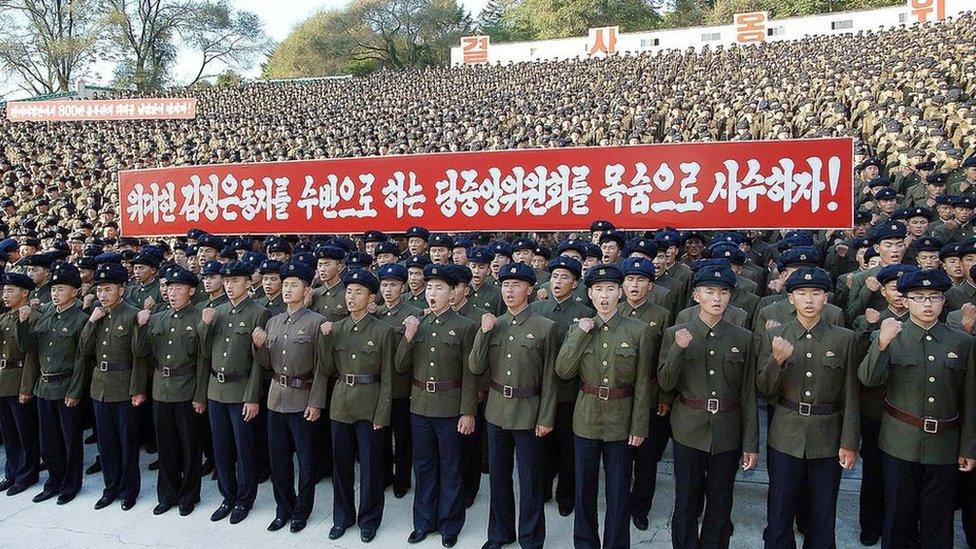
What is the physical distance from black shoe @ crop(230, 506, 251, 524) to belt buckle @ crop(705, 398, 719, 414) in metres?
3.12

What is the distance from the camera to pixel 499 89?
22625 mm

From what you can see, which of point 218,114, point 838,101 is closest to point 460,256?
point 838,101

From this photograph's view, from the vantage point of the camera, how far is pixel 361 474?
4.22 m

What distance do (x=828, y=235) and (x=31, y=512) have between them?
7764 mm

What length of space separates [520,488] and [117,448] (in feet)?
10.0

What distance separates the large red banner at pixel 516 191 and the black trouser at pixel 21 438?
3.14 metres

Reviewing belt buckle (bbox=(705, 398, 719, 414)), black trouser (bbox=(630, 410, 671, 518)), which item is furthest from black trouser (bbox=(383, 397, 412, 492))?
belt buckle (bbox=(705, 398, 719, 414))

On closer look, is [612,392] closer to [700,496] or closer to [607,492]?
[607,492]

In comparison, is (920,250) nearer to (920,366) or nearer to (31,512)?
(920,366)

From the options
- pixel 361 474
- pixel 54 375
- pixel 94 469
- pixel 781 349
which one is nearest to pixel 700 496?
pixel 781 349

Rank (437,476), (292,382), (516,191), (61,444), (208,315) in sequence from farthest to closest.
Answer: (516,191) < (61,444) < (208,315) < (292,382) < (437,476)

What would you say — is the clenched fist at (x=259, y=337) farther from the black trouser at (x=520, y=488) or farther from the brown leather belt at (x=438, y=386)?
the black trouser at (x=520, y=488)

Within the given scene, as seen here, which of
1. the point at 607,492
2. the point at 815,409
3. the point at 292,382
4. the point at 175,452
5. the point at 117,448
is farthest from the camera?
the point at 117,448

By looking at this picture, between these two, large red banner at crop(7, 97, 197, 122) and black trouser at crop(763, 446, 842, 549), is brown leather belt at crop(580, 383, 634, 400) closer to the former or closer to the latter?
black trouser at crop(763, 446, 842, 549)
